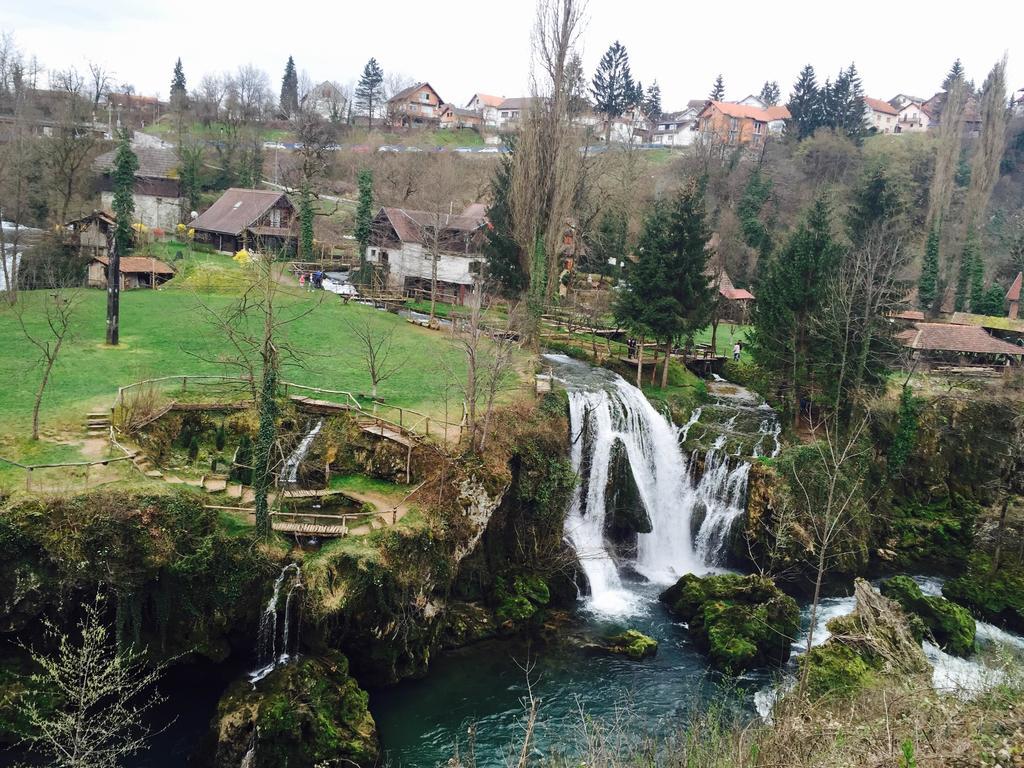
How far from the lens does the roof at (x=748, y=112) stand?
90713 millimetres

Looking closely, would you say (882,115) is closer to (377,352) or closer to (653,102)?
(653,102)

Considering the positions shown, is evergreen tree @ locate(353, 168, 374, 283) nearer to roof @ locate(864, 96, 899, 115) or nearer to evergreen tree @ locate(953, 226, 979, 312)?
evergreen tree @ locate(953, 226, 979, 312)

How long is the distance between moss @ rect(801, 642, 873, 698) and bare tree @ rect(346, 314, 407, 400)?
17149 mm

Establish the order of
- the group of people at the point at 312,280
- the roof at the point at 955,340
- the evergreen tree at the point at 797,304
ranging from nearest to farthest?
the evergreen tree at the point at 797,304
the roof at the point at 955,340
the group of people at the point at 312,280

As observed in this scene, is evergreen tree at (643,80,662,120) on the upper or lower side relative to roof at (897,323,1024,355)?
upper

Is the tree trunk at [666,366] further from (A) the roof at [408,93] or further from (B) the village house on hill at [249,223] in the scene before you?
(A) the roof at [408,93]

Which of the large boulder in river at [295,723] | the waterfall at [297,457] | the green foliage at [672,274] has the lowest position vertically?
the large boulder in river at [295,723]

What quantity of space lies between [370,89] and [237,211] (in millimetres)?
52458

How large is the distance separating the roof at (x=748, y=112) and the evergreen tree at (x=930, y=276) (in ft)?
152

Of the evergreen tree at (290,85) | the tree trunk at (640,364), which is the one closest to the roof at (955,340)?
the tree trunk at (640,364)

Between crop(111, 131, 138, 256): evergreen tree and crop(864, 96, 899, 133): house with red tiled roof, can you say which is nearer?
crop(111, 131, 138, 256): evergreen tree

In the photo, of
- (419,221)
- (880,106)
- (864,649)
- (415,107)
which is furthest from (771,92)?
(864,649)

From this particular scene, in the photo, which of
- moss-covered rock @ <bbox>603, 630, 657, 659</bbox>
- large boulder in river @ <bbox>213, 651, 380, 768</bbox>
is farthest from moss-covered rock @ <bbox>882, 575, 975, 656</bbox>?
large boulder in river @ <bbox>213, 651, 380, 768</bbox>

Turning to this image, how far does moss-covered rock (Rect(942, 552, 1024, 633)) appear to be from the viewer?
89.1 feet
